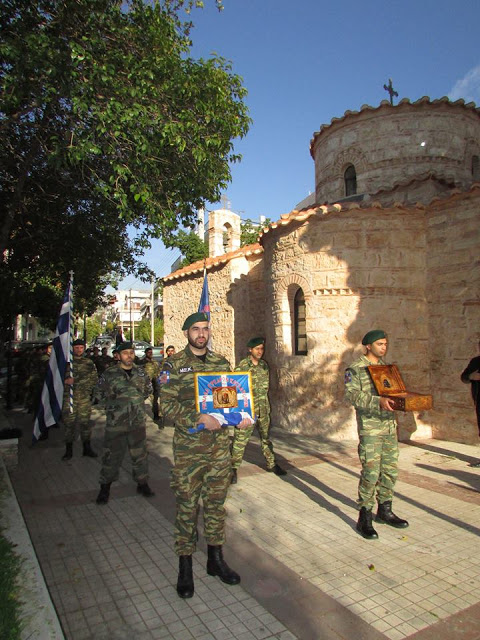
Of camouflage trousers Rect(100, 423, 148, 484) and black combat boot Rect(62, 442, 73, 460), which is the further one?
black combat boot Rect(62, 442, 73, 460)

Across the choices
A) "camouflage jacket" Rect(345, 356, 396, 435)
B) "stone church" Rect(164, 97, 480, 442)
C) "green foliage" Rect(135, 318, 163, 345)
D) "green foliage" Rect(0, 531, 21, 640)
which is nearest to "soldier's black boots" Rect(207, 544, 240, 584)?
"green foliage" Rect(0, 531, 21, 640)

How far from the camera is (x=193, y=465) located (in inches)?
149

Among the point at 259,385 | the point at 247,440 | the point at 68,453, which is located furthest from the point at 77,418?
the point at 259,385

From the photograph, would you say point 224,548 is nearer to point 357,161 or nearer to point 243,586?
point 243,586

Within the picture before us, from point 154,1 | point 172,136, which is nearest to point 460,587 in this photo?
point 172,136

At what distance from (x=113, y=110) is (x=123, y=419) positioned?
471 centimetres

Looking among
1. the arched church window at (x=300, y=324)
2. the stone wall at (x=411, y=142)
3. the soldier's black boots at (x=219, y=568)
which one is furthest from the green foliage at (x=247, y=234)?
the soldier's black boots at (x=219, y=568)

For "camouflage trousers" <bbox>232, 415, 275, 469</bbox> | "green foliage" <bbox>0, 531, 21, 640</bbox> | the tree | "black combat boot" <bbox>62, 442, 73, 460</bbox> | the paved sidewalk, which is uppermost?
the tree

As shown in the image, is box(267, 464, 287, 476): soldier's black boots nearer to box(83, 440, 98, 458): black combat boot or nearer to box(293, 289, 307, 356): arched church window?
box(83, 440, 98, 458): black combat boot

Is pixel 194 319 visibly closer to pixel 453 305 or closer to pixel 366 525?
pixel 366 525

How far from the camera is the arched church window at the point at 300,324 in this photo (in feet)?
34.4

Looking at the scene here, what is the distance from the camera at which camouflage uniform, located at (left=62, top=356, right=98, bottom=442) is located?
784 centimetres

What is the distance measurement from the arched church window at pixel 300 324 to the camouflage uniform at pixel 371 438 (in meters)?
5.58

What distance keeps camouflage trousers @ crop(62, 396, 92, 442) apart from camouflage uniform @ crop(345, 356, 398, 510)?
16.9 ft
